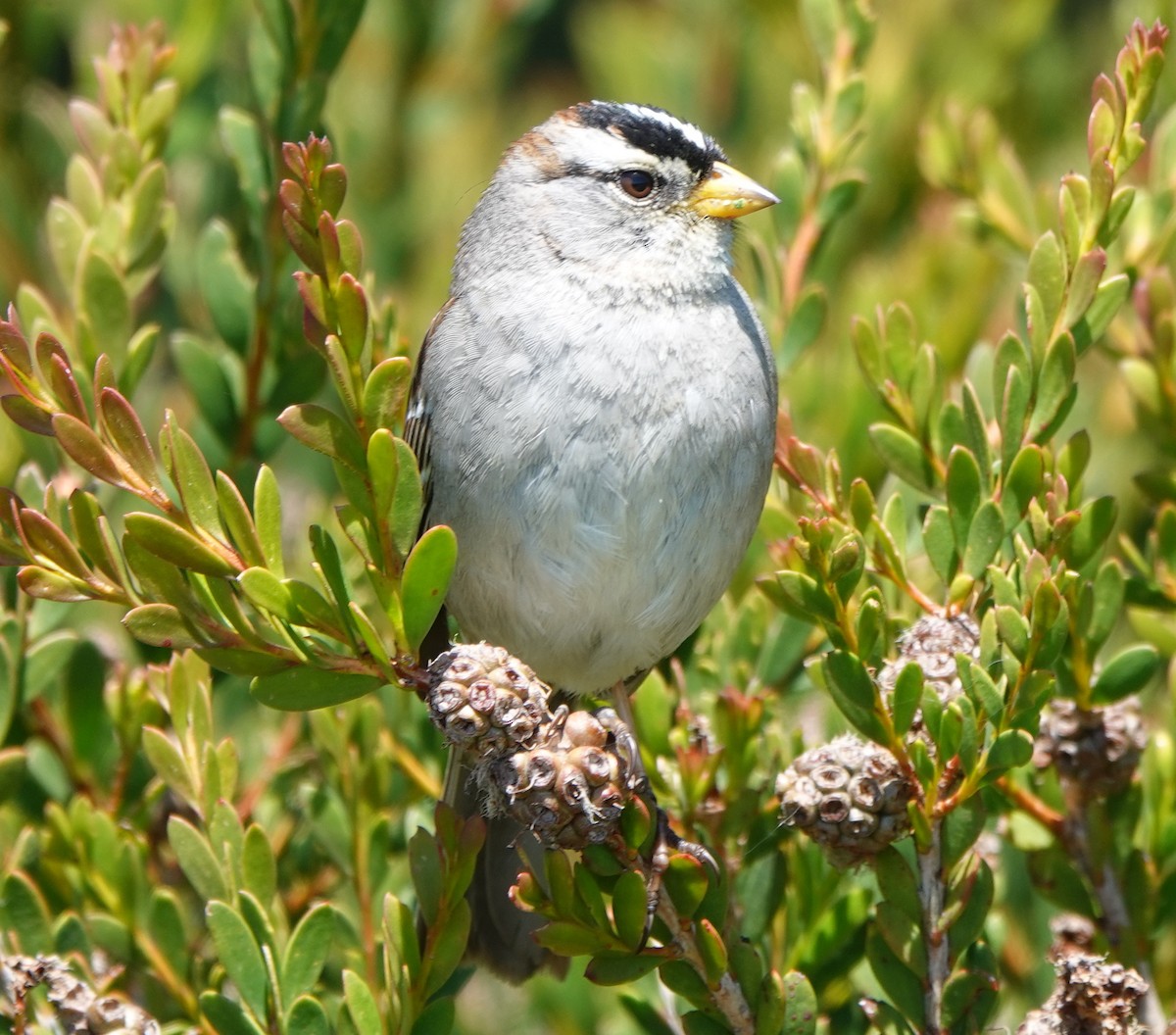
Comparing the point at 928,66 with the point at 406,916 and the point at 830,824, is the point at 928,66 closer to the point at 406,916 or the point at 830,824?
the point at 830,824

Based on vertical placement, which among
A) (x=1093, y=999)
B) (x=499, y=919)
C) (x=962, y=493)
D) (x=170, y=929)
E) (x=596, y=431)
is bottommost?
(x=499, y=919)

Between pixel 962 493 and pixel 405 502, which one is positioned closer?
pixel 405 502

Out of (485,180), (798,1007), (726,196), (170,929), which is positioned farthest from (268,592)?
(485,180)

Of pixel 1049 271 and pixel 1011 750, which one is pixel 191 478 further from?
pixel 1049 271

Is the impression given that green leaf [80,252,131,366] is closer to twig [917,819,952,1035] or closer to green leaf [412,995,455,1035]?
green leaf [412,995,455,1035]

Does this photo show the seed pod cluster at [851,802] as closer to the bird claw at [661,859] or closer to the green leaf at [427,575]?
the bird claw at [661,859]

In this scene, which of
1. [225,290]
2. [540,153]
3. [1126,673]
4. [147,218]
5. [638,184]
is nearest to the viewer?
[1126,673]
